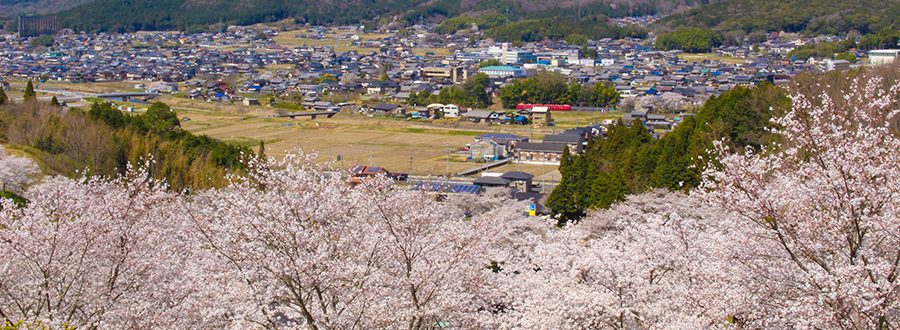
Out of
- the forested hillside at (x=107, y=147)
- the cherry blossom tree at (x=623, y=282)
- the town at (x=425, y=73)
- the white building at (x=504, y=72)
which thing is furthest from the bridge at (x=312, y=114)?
the cherry blossom tree at (x=623, y=282)

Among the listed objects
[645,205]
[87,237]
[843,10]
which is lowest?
[645,205]

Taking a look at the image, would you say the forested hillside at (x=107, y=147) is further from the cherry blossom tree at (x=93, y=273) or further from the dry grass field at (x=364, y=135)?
the cherry blossom tree at (x=93, y=273)

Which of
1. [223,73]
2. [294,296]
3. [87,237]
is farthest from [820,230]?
[223,73]

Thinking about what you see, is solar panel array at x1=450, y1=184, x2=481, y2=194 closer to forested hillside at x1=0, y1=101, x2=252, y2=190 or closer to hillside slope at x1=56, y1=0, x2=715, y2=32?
forested hillside at x1=0, y1=101, x2=252, y2=190

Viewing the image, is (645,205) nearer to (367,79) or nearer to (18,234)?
(18,234)

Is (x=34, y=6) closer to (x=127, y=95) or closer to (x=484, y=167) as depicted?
(x=127, y=95)

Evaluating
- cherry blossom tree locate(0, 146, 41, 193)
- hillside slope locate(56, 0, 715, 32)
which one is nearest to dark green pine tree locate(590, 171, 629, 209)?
cherry blossom tree locate(0, 146, 41, 193)

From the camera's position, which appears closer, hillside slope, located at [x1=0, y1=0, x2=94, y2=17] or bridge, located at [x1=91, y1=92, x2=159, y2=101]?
bridge, located at [x1=91, y1=92, x2=159, y2=101]
